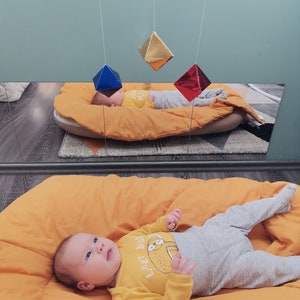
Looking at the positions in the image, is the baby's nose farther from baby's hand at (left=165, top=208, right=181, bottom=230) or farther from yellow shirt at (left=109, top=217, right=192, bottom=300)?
baby's hand at (left=165, top=208, right=181, bottom=230)

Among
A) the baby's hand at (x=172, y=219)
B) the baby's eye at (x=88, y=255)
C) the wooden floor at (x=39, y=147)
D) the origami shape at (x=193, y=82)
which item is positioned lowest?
the wooden floor at (x=39, y=147)

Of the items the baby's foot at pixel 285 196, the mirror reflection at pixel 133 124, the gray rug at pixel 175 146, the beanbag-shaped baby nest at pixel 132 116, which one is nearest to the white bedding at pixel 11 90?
the mirror reflection at pixel 133 124

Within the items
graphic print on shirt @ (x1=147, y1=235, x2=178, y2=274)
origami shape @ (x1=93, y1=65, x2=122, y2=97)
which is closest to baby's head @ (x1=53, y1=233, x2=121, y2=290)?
graphic print on shirt @ (x1=147, y1=235, x2=178, y2=274)

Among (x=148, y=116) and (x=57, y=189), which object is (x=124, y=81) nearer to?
(x=148, y=116)

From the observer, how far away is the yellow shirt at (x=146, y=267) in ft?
3.78

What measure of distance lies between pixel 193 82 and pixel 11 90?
1.07 meters

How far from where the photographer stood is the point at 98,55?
1754mm

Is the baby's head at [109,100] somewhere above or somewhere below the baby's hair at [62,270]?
above

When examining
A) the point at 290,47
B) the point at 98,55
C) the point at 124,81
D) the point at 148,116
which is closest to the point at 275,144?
the point at 290,47

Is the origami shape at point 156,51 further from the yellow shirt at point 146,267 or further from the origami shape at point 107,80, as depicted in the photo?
the yellow shirt at point 146,267

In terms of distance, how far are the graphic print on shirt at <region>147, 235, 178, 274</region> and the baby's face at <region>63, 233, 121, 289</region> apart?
0.12m

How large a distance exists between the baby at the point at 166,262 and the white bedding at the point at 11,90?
3.31 ft

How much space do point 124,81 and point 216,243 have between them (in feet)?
3.23

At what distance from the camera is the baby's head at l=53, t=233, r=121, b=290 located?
3.84ft
